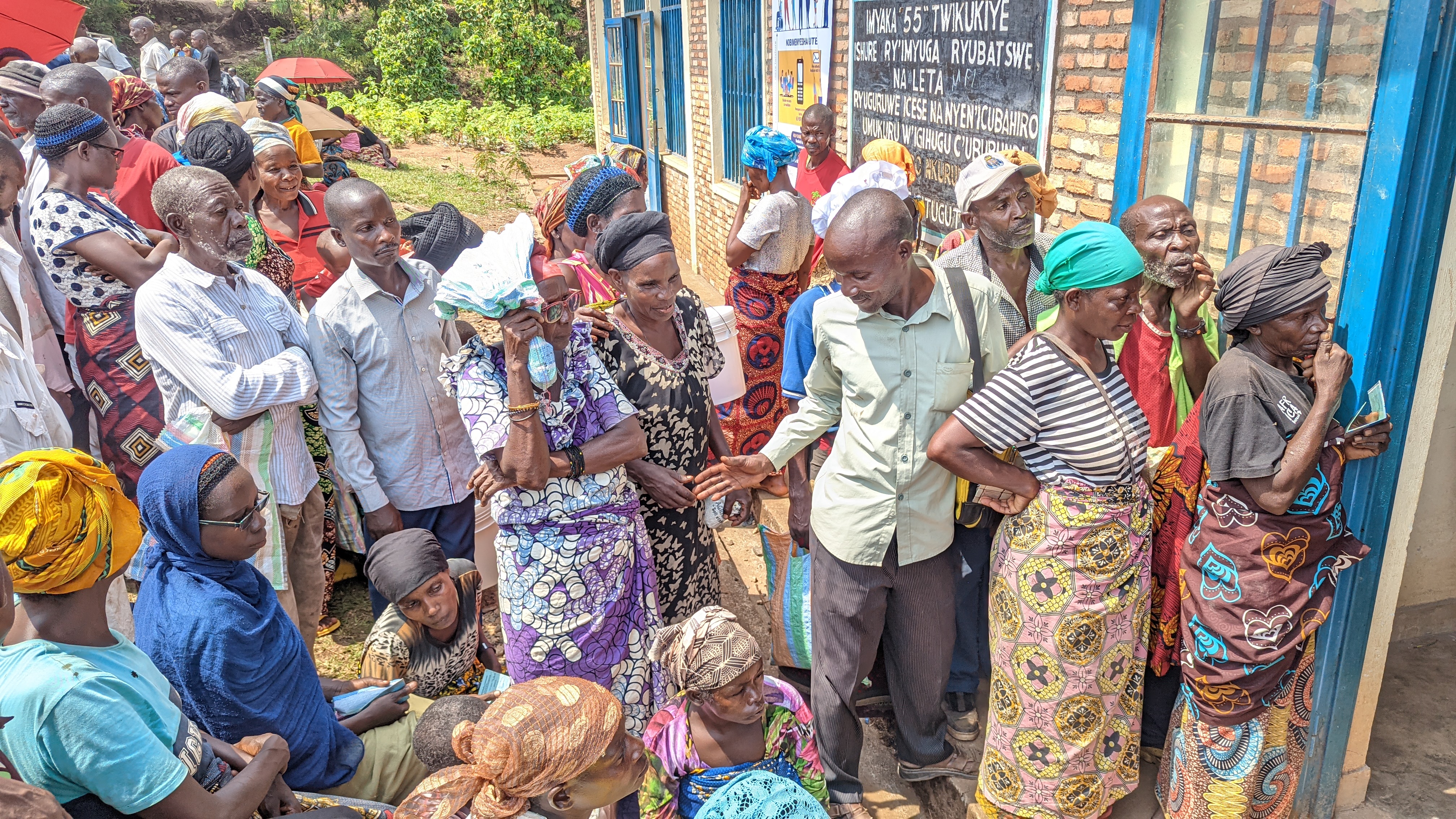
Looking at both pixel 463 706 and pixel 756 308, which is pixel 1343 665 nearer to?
pixel 463 706

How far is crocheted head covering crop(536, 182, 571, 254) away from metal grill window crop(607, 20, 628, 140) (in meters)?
10.4

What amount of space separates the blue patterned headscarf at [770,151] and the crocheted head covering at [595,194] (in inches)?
63.1

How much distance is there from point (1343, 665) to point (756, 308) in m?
2.93

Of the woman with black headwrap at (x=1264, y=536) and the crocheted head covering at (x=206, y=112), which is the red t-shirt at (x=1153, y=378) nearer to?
the woman with black headwrap at (x=1264, y=536)

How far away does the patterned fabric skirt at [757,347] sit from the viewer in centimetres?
469

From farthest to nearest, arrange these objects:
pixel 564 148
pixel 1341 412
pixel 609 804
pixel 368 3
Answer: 1. pixel 368 3
2. pixel 564 148
3. pixel 1341 412
4. pixel 609 804

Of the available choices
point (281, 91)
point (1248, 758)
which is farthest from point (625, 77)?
point (1248, 758)

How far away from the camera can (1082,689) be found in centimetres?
255

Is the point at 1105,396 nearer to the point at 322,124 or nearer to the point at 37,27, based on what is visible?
the point at 37,27

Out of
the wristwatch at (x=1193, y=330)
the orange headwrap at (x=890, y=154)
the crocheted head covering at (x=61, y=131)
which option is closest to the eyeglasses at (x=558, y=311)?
the wristwatch at (x=1193, y=330)

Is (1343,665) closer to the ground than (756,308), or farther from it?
closer to the ground

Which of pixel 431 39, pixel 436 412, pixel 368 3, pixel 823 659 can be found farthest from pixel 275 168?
pixel 368 3

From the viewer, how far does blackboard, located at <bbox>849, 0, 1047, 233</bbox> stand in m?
4.03

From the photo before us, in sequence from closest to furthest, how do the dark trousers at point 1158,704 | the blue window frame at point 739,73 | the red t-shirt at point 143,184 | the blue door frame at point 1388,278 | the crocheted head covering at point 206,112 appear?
the blue door frame at point 1388,278 < the dark trousers at point 1158,704 < the red t-shirt at point 143,184 < the crocheted head covering at point 206,112 < the blue window frame at point 739,73
